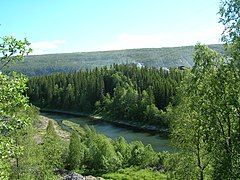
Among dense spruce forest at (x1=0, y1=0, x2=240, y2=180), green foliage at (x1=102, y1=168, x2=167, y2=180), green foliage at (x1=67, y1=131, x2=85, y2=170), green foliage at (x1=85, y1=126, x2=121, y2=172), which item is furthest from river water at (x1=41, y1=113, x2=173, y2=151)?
green foliage at (x1=67, y1=131, x2=85, y2=170)

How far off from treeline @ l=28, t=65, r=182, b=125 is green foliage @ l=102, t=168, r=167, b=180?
5133cm

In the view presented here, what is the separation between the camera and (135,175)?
57250 millimetres

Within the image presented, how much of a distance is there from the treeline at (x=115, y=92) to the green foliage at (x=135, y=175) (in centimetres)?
5133

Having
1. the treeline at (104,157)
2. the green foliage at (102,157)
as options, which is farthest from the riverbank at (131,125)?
the green foliage at (102,157)

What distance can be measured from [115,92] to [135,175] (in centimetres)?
9099

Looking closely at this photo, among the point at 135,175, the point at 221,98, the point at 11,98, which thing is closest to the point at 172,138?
the point at 221,98

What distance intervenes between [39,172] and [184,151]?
1636 cm

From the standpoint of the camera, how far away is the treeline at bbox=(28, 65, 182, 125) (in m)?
126

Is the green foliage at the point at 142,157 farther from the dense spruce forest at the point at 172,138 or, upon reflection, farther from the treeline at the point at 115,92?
the treeline at the point at 115,92

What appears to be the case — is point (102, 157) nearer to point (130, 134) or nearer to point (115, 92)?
point (130, 134)

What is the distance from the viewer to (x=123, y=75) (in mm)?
171125

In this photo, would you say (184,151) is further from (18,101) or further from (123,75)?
(123,75)

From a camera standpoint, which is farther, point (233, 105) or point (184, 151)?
point (184, 151)

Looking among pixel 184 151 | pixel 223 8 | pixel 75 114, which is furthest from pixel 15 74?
pixel 75 114
